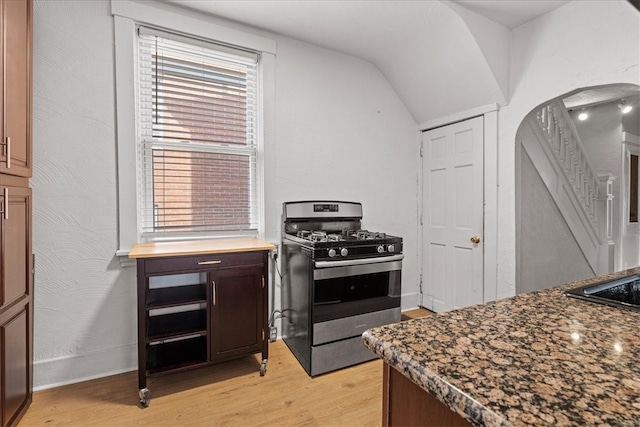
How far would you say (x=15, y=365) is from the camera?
5.58 ft

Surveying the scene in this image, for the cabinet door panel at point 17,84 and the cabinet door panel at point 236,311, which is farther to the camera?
the cabinet door panel at point 236,311

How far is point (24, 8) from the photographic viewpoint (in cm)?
173

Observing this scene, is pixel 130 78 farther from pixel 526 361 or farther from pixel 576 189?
pixel 576 189

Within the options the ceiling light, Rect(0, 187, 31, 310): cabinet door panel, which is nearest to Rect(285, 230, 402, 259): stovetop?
Rect(0, 187, 31, 310): cabinet door panel

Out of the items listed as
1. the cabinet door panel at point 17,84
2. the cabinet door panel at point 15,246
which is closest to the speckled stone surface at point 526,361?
the cabinet door panel at point 15,246

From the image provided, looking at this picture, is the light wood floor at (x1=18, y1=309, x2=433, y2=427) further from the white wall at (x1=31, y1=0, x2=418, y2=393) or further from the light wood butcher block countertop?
the light wood butcher block countertop

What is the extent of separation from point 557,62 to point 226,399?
333cm

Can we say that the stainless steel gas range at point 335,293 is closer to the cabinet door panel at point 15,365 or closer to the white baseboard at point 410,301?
the white baseboard at point 410,301

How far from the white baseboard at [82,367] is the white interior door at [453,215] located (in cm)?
282

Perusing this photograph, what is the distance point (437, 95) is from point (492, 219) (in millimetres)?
1295

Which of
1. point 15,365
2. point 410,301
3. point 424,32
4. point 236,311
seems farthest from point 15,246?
point 410,301

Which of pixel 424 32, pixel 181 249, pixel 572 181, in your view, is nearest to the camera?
pixel 181 249

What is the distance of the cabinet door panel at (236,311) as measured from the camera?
2.08 meters

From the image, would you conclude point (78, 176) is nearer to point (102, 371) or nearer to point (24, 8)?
point (24, 8)
